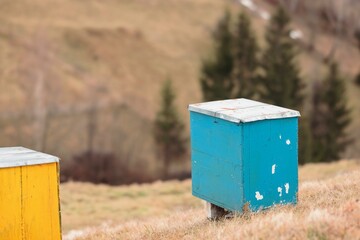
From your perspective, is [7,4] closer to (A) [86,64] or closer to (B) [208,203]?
(A) [86,64]

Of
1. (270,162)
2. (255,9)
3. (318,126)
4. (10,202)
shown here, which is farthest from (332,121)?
(10,202)

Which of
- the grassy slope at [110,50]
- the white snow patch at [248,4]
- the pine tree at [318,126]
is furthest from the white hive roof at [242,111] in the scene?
the white snow patch at [248,4]

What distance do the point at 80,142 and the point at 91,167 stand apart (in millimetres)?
3766

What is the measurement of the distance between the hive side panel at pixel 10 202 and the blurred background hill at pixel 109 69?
32306mm

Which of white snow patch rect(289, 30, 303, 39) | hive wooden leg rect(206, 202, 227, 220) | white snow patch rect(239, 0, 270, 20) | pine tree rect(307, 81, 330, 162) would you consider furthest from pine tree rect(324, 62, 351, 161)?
hive wooden leg rect(206, 202, 227, 220)

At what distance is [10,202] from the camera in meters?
9.17

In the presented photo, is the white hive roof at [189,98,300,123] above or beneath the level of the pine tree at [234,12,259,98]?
beneath

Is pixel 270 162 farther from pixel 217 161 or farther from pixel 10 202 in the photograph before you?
pixel 10 202

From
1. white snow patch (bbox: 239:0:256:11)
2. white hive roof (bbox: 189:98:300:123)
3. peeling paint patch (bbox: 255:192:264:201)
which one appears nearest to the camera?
white hive roof (bbox: 189:98:300:123)

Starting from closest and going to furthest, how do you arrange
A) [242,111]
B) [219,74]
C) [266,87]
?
[242,111], [219,74], [266,87]

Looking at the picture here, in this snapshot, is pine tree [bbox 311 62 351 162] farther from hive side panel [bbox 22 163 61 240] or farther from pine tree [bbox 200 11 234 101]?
hive side panel [bbox 22 163 61 240]

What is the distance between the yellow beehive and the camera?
30.0ft

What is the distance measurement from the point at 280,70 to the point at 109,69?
1397 centimetres

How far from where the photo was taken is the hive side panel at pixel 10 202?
911 cm
